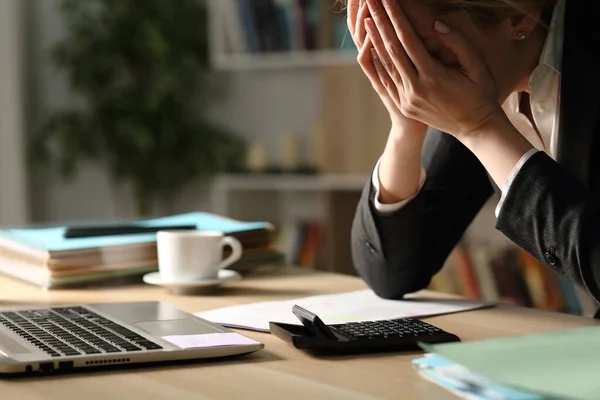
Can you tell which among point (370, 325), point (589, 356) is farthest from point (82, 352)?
point (589, 356)

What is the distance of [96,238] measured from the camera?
1482 millimetres

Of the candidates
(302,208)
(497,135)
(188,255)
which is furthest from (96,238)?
(302,208)

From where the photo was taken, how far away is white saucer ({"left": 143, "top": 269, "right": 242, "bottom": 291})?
1326mm

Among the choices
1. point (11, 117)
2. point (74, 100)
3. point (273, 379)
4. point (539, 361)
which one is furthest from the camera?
point (74, 100)

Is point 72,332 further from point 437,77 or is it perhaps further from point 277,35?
point 277,35

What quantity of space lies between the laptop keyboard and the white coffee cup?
242 millimetres

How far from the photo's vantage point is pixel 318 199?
3732mm

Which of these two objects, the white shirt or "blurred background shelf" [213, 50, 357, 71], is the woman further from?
"blurred background shelf" [213, 50, 357, 71]

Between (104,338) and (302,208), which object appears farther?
(302,208)

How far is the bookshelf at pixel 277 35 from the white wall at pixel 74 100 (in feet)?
0.45

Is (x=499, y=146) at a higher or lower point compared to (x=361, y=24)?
lower

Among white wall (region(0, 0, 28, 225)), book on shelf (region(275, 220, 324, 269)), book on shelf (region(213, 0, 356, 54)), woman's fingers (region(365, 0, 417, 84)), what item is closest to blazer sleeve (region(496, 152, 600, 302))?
woman's fingers (region(365, 0, 417, 84))

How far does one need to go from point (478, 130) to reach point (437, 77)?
87 millimetres

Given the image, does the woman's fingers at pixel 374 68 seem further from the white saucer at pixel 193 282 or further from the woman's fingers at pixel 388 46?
the white saucer at pixel 193 282
